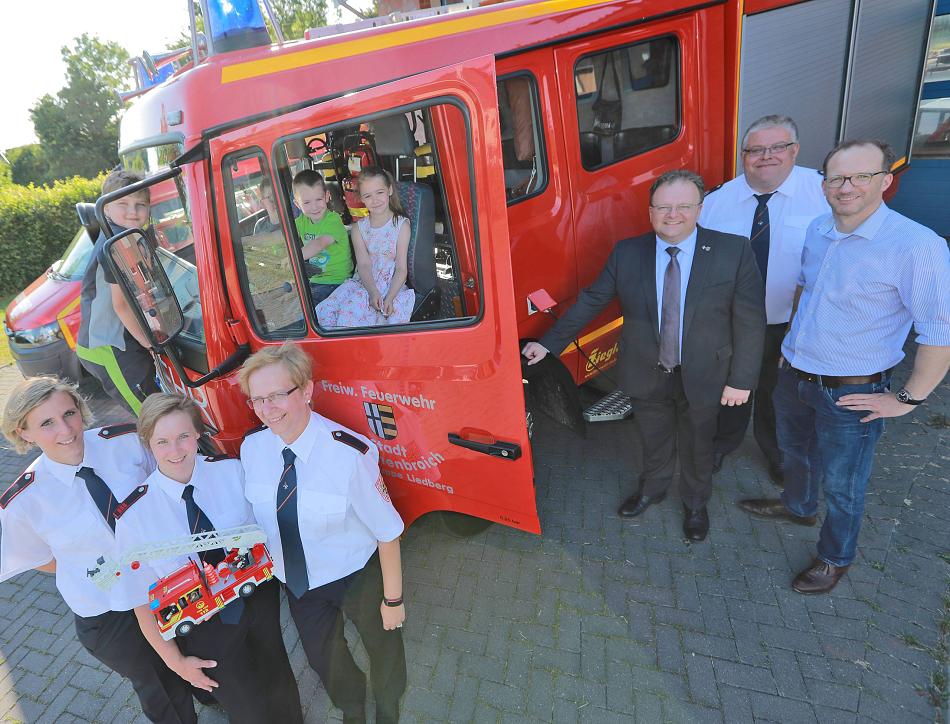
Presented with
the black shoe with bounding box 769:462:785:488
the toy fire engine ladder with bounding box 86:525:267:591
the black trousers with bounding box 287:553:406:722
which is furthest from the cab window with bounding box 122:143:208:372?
the black shoe with bounding box 769:462:785:488

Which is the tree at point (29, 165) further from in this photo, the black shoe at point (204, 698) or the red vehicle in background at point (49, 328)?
the black shoe at point (204, 698)

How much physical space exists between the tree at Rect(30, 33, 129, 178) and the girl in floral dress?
36.6m

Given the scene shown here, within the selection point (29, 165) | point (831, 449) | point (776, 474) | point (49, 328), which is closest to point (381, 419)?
point (831, 449)

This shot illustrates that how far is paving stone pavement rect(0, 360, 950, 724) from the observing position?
8.05 ft

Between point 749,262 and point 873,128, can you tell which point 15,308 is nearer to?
point 749,262

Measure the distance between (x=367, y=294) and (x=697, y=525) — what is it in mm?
2328

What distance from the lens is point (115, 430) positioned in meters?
2.31

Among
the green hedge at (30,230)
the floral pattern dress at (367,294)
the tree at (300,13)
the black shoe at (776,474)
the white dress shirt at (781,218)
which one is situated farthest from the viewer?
the tree at (300,13)

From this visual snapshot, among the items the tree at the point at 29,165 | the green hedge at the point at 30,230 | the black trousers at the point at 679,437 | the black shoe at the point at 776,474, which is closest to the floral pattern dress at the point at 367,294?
the black trousers at the point at 679,437

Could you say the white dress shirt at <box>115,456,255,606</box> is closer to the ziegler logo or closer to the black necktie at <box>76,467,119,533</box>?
the black necktie at <box>76,467,119,533</box>

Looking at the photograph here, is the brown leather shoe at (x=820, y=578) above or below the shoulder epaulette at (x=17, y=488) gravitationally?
below

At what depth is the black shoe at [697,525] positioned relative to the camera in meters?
3.25

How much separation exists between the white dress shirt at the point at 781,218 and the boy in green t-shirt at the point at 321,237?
2.07 m

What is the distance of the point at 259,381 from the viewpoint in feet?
6.73
